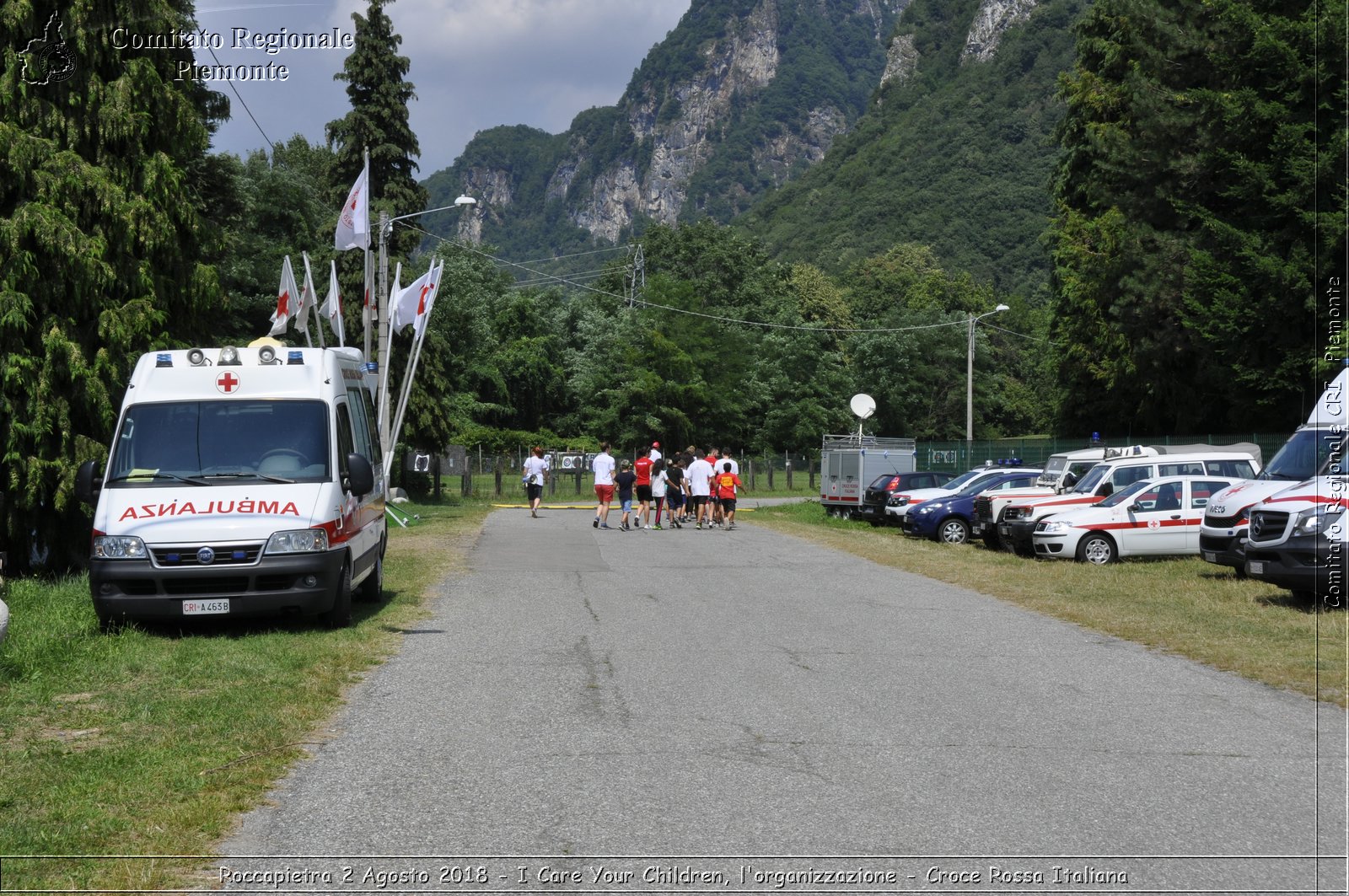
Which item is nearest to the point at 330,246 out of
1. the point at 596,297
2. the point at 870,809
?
the point at 870,809

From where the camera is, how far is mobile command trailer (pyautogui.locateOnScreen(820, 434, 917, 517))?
3675cm

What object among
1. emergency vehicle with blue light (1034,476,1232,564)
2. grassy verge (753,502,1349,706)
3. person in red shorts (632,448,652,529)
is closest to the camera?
grassy verge (753,502,1349,706)

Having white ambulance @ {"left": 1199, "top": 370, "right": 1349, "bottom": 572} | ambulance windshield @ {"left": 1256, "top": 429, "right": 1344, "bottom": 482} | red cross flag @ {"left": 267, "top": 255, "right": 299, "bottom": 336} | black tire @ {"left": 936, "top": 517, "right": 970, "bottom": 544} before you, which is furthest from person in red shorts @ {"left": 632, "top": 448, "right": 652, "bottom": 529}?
ambulance windshield @ {"left": 1256, "top": 429, "right": 1344, "bottom": 482}

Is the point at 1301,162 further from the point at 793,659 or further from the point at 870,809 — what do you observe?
the point at 870,809

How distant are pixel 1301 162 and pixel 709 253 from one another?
186 ft

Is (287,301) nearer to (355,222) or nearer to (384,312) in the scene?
(355,222)

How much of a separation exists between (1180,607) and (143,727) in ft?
37.0

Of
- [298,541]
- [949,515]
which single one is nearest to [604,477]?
[949,515]

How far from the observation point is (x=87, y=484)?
11.6 meters

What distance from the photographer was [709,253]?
85125 millimetres

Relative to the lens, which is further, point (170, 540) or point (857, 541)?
point (857, 541)

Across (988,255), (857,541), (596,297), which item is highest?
(988,255)

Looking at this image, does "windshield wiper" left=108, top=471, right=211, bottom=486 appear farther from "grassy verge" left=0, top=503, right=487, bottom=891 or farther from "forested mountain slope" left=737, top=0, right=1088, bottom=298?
"forested mountain slope" left=737, top=0, right=1088, bottom=298

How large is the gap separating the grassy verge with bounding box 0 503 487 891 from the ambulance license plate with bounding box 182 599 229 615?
0.84ft
